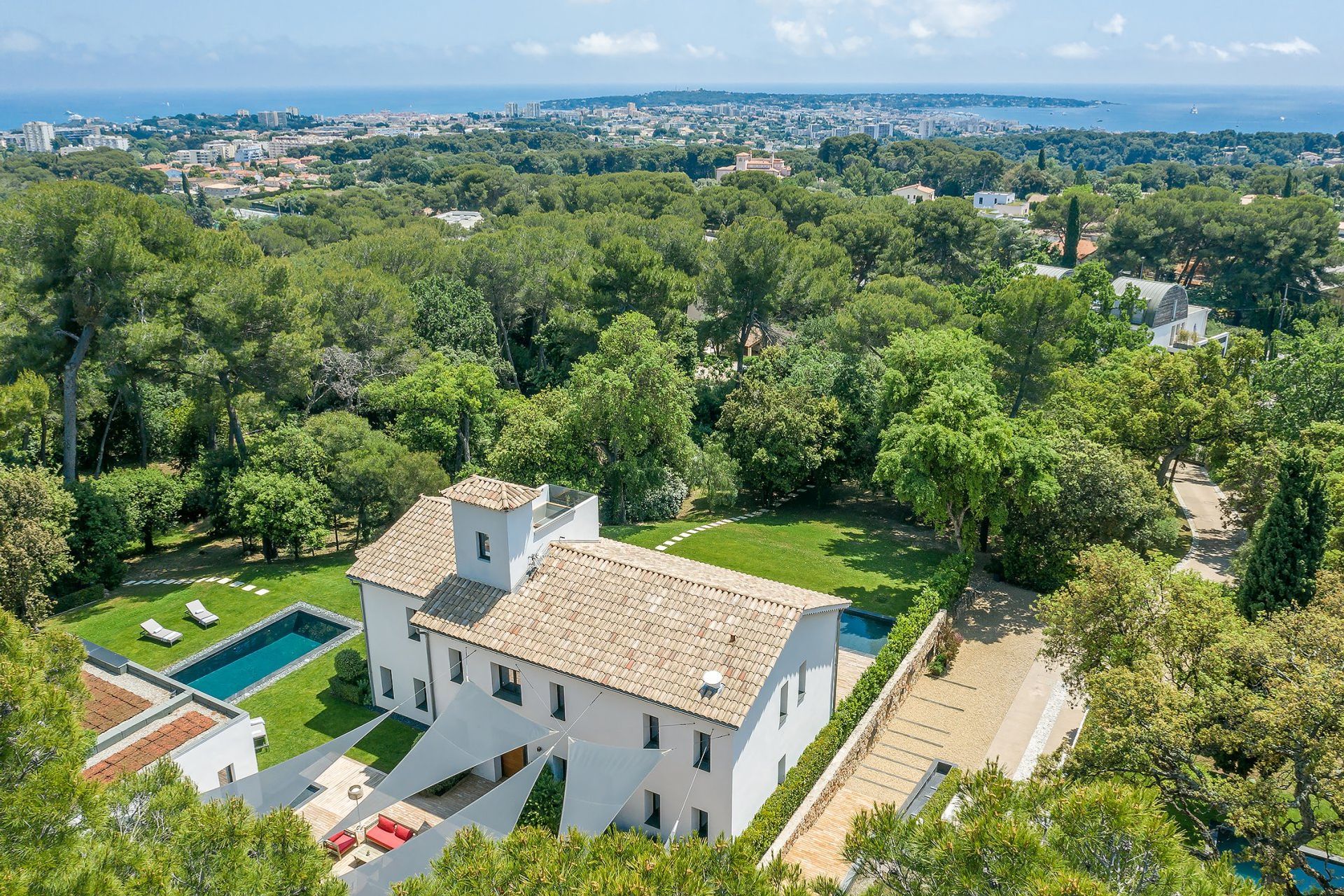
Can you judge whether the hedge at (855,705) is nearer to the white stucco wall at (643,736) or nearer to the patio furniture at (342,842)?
the white stucco wall at (643,736)

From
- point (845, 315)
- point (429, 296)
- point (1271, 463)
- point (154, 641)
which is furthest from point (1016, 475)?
point (429, 296)

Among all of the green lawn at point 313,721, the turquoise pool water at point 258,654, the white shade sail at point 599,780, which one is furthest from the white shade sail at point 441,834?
the turquoise pool water at point 258,654

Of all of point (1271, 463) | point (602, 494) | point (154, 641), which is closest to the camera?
point (154, 641)

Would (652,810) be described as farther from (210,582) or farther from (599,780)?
(210,582)

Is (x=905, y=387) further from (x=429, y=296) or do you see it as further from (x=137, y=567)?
(x=137, y=567)

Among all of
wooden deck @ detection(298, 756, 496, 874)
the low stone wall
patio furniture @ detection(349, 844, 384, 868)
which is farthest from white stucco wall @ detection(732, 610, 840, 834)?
patio furniture @ detection(349, 844, 384, 868)

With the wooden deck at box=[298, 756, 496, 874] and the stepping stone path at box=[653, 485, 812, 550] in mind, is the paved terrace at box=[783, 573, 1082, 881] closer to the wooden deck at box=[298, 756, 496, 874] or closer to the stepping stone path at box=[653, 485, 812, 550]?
the wooden deck at box=[298, 756, 496, 874]
